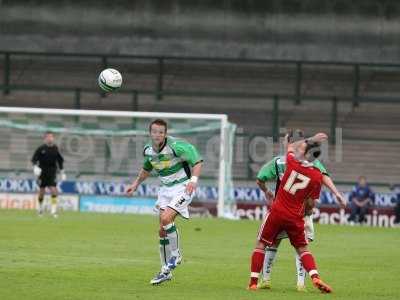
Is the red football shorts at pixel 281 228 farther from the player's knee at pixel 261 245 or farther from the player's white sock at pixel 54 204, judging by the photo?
the player's white sock at pixel 54 204

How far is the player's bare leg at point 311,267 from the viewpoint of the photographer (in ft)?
45.2

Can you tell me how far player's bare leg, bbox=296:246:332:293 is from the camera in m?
13.8

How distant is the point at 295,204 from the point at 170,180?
204 centimetres

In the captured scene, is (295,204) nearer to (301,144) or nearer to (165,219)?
(301,144)

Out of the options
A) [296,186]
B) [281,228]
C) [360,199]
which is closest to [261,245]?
[281,228]

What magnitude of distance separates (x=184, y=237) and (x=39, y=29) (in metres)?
21.6

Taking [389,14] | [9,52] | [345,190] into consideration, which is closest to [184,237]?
[345,190]

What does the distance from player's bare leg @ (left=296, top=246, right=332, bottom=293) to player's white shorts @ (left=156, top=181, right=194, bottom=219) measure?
177 cm

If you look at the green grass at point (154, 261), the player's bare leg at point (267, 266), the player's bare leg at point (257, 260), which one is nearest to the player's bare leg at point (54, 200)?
the green grass at point (154, 261)

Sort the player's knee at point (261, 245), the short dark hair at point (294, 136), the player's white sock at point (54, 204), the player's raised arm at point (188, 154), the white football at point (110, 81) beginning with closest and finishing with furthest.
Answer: the short dark hair at point (294, 136), the player's knee at point (261, 245), the player's raised arm at point (188, 154), the white football at point (110, 81), the player's white sock at point (54, 204)

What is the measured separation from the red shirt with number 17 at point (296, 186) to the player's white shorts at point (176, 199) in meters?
1.50

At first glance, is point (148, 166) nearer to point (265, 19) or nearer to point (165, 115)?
point (165, 115)

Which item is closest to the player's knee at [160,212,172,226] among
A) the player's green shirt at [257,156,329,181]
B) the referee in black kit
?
the player's green shirt at [257,156,329,181]

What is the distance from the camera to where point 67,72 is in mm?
44094
